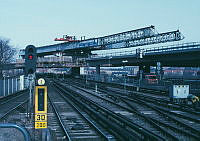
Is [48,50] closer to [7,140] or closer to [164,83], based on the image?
[164,83]

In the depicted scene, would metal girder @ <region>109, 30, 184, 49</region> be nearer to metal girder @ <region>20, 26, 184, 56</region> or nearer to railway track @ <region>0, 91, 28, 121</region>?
metal girder @ <region>20, 26, 184, 56</region>

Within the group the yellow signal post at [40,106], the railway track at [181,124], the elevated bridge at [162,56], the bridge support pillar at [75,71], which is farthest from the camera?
the bridge support pillar at [75,71]

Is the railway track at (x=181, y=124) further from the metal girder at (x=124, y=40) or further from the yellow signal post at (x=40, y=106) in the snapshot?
the metal girder at (x=124, y=40)

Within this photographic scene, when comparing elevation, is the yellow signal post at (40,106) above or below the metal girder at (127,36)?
below

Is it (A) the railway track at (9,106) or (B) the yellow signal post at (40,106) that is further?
(A) the railway track at (9,106)

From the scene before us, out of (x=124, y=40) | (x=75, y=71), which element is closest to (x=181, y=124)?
(x=124, y=40)

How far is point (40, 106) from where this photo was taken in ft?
33.9

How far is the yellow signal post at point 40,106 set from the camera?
10148mm

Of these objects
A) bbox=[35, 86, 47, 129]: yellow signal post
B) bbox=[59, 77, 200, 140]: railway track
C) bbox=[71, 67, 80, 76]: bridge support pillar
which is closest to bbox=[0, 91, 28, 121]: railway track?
bbox=[35, 86, 47, 129]: yellow signal post

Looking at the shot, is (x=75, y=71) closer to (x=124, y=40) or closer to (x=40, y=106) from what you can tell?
(x=124, y=40)

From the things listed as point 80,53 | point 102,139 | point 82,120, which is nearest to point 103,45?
point 80,53

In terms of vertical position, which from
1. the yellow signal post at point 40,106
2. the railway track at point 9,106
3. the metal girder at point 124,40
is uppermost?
the metal girder at point 124,40

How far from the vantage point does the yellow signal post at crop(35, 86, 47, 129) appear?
10148mm

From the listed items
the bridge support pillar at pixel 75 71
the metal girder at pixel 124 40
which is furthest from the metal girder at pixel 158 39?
the bridge support pillar at pixel 75 71
